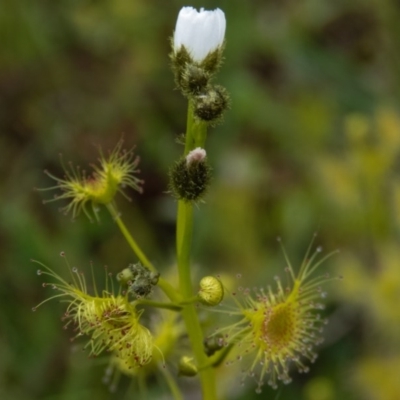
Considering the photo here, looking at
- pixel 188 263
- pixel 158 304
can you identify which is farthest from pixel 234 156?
pixel 158 304

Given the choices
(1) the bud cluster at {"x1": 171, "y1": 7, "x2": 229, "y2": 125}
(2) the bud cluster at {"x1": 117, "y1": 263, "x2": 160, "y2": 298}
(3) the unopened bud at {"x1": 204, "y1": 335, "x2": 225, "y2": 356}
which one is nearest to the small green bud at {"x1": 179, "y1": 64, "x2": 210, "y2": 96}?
(1) the bud cluster at {"x1": 171, "y1": 7, "x2": 229, "y2": 125}

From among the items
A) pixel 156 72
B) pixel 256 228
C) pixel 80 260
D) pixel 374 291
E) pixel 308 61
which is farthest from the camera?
pixel 156 72

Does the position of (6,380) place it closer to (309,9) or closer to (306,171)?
(306,171)

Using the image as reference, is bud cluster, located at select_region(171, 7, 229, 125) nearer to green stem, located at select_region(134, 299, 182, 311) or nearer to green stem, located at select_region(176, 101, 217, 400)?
green stem, located at select_region(176, 101, 217, 400)

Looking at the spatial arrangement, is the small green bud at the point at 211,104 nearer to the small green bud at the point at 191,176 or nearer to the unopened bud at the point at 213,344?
the small green bud at the point at 191,176

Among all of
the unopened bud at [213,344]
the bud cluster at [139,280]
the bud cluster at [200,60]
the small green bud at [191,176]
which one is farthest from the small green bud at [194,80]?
the unopened bud at [213,344]

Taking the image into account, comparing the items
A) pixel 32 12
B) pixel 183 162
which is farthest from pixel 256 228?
pixel 183 162
